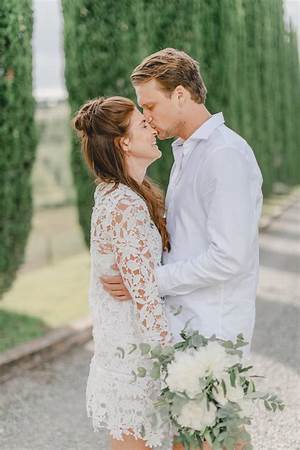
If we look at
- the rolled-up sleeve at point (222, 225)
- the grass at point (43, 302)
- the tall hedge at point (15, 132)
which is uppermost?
the rolled-up sleeve at point (222, 225)

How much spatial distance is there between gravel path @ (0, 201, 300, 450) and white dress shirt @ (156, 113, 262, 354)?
1.81 metres

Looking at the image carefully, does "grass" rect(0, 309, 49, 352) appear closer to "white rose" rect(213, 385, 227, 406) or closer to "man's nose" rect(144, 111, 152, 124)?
"man's nose" rect(144, 111, 152, 124)

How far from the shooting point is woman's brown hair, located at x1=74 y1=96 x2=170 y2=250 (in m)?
2.34

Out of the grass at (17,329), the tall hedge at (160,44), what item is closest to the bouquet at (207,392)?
the grass at (17,329)

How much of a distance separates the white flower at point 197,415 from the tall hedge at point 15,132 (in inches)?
171

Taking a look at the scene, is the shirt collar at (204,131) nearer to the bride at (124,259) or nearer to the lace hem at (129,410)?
the bride at (124,259)

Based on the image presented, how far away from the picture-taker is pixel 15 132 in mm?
6145

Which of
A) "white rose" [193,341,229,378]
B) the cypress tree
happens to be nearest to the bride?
"white rose" [193,341,229,378]

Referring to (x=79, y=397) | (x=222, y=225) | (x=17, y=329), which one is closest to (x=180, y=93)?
(x=222, y=225)

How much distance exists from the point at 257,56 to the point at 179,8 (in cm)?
719

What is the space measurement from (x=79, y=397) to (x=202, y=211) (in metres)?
2.85

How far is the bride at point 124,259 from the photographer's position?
2.30 m

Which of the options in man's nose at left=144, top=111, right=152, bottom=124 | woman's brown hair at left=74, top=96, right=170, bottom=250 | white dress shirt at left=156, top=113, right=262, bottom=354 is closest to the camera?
white dress shirt at left=156, top=113, right=262, bottom=354

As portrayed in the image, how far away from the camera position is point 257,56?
1478 centimetres
